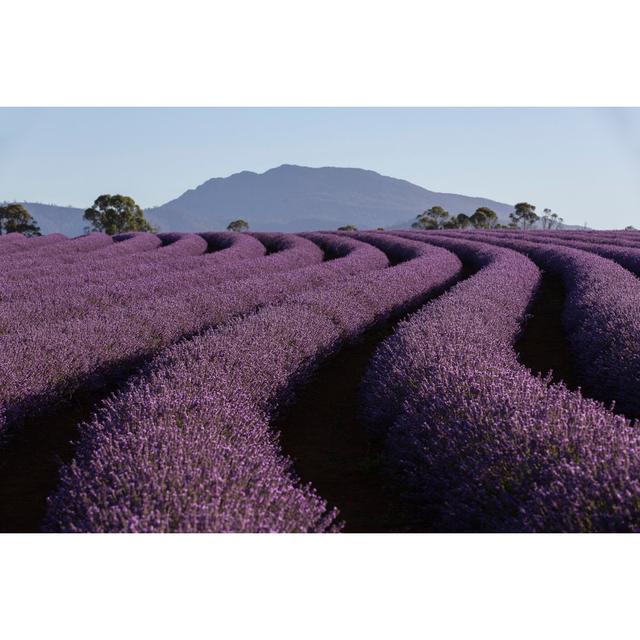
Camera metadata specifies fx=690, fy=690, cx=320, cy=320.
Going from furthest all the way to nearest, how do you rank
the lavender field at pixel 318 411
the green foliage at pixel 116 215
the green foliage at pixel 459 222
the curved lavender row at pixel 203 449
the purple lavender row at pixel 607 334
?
the green foliage at pixel 459 222
the green foliage at pixel 116 215
the purple lavender row at pixel 607 334
the lavender field at pixel 318 411
the curved lavender row at pixel 203 449

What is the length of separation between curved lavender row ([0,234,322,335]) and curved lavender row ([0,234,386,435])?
0.40 metres

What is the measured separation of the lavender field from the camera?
2.78 meters

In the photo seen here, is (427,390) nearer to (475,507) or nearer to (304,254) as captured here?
(475,507)

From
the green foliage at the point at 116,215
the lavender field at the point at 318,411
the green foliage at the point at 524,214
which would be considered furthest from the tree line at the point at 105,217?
the lavender field at the point at 318,411

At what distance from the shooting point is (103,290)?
9289 millimetres

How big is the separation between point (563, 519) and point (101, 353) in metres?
4.61

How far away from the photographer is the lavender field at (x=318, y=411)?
2777 mm

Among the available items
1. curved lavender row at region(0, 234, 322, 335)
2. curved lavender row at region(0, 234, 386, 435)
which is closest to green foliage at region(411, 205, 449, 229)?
curved lavender row at region(0, 234, 322, 335)

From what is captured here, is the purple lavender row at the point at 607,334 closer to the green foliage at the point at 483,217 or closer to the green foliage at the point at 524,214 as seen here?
the green foliage at the point at 483,217

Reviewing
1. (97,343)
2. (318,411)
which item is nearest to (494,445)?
(318,411)

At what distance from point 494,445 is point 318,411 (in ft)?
8.21

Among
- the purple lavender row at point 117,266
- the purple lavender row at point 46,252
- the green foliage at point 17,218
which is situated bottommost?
the green foliage at point 17,218


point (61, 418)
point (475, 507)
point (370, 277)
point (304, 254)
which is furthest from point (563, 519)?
point (304, 254)

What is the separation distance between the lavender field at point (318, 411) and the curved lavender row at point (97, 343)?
23 mm
